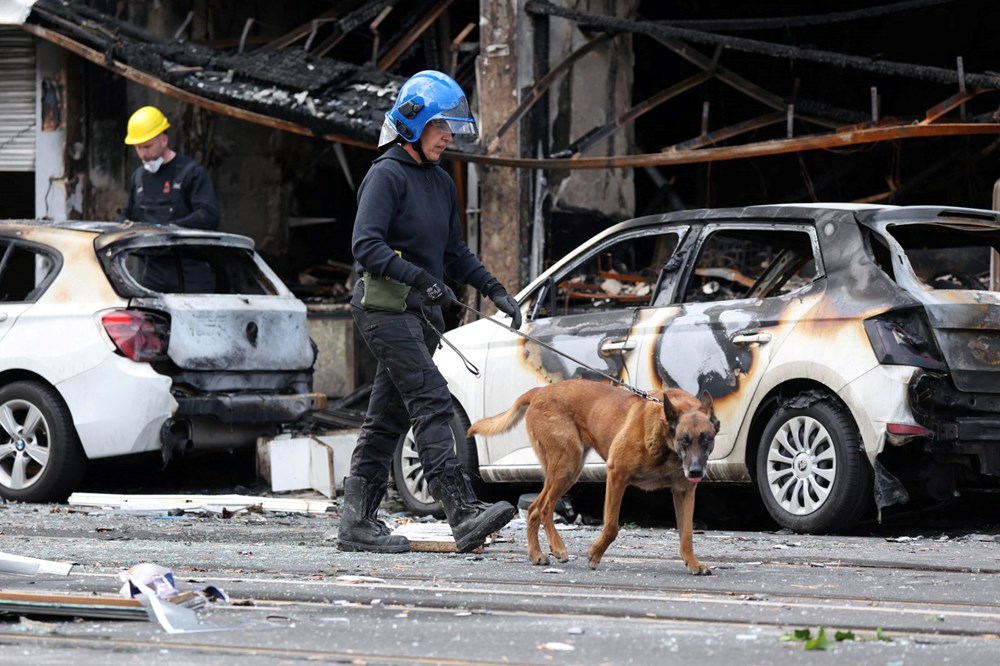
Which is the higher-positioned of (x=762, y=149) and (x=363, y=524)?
(x=762, y=149)

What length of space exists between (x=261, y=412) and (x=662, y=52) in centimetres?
609

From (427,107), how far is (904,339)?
110 inches

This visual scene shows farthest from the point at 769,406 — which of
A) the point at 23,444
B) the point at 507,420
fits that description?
the point at 23,444

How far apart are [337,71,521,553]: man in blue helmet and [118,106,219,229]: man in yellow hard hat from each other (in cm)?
514

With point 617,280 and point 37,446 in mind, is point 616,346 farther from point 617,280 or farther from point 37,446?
point 37,446

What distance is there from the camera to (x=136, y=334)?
11344mm

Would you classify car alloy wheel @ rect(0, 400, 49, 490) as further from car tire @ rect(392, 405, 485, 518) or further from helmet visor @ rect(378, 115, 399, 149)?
helmet visor @ rect(378, 115, 399, 149)

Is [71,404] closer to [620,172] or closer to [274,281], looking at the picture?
[274,281]

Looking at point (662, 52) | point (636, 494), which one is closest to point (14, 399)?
point (636, 494)

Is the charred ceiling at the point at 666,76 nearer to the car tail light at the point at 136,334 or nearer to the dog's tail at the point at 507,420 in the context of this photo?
the car tail light at the point at 136,334

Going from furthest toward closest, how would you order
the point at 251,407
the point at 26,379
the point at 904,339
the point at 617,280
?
1. the point at 617,280
2. the point at 251,407
3. the point at 26,379
4. the point at 904,339

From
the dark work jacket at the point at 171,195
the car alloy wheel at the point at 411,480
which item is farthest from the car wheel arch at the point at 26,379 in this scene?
the car alloy wheel at the point at 411,480

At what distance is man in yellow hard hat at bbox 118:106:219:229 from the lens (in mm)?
13188

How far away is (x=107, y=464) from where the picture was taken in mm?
12641
